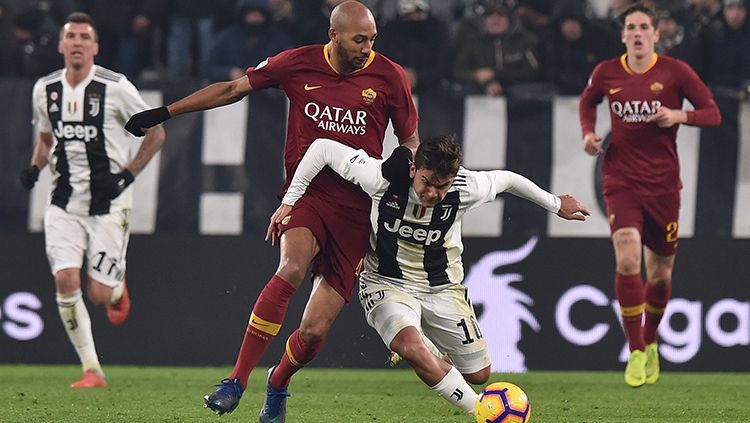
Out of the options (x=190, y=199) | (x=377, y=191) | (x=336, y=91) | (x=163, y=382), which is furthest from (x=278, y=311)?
(x=190, y=199)

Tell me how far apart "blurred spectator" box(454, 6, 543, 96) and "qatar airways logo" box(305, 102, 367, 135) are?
4881 mm

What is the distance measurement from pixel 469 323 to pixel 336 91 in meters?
1.44

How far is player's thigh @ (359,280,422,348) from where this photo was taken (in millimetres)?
7133

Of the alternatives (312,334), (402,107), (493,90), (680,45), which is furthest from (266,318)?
(680,45)

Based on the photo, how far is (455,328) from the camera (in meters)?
7.46

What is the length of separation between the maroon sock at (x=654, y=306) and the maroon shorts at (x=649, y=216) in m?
0.27

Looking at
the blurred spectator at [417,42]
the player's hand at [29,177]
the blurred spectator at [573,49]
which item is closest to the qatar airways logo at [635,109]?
the blurred spectator at [573,49]

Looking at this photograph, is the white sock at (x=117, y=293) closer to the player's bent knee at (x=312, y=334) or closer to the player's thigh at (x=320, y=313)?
the player's thigh at (x=320, y=313)

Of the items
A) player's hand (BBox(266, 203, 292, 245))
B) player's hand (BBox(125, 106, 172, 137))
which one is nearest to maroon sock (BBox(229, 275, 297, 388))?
player's hand (BBox(266, 203, 292, 245))

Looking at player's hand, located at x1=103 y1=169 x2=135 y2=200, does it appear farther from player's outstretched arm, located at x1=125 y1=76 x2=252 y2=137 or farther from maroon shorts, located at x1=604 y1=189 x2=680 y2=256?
maroon shorts, located at x1=604 y1=189 x2=680 y2=256

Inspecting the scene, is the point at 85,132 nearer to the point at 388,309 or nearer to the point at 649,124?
the point at 388,309

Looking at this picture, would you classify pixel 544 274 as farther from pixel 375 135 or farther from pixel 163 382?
pixel 375 135

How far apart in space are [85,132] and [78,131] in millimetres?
51

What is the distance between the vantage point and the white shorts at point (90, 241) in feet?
32.9
